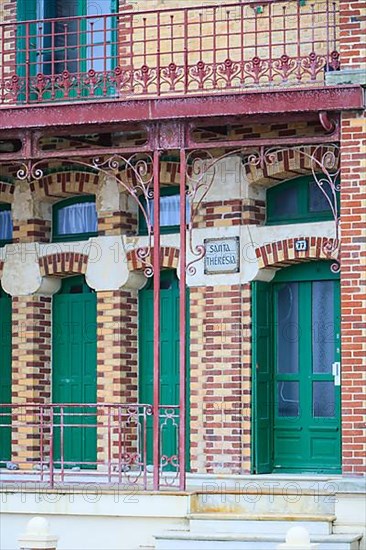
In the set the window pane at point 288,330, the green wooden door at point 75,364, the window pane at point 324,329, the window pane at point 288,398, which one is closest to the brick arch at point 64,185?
the green wooden door at point 75,364

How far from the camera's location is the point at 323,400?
59.7 feet

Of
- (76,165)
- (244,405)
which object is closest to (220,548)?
(244,405)

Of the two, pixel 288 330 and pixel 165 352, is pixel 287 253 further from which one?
pixel 165 352

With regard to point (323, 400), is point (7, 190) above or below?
above

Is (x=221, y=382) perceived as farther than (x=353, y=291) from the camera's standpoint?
Yes

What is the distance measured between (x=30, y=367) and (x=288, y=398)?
Answer: 3376 mm

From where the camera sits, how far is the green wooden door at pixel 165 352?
19.0m

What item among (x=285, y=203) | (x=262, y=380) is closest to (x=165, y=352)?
(x=262, y=380)

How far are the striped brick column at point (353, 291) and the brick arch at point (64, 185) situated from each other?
13.7 ft

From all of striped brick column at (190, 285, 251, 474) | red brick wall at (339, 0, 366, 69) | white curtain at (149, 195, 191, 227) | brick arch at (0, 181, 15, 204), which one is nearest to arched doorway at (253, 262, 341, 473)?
striped brick column at (190, 285, 251, 474)

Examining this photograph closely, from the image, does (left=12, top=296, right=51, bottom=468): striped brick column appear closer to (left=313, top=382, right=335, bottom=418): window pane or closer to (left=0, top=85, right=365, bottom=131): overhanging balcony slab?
(left=0, top=85, right=365, bottom=131): overhanging balcony slab

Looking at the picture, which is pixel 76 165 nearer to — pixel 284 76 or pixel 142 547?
pixel 284 76

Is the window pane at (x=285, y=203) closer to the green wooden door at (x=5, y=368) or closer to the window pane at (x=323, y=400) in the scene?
the window pane at (x=323, y=400)

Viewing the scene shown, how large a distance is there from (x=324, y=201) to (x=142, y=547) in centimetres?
454
